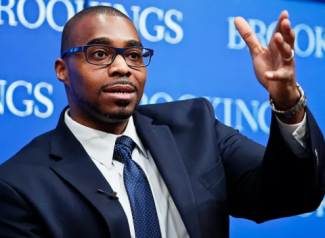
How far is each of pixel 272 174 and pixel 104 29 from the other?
823mm

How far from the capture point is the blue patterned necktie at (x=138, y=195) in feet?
6.63

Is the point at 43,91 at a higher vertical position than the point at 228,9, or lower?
lower

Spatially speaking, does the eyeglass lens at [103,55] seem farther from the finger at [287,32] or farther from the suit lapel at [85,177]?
the finger at [287,32]

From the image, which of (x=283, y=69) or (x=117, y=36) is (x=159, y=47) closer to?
(x=117, y=36)

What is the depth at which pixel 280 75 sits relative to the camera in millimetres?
1750

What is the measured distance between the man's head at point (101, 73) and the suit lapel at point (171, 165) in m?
0.15

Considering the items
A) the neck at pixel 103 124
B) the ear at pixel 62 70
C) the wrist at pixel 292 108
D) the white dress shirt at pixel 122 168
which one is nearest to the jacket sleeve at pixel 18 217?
the white dress shirt at pixel 122 168

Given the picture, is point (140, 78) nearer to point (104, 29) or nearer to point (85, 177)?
point (104, 29)

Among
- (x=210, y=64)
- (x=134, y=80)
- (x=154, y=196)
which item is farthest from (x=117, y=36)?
(x=210, y=64)

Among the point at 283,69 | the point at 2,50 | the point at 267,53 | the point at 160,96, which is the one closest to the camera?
the point at 283,69

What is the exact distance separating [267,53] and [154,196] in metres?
0.65

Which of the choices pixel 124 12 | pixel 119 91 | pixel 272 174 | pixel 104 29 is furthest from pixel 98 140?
pixel 124 12

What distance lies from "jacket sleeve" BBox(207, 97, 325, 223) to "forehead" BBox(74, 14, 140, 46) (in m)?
0.51

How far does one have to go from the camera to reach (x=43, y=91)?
9.06 feet
